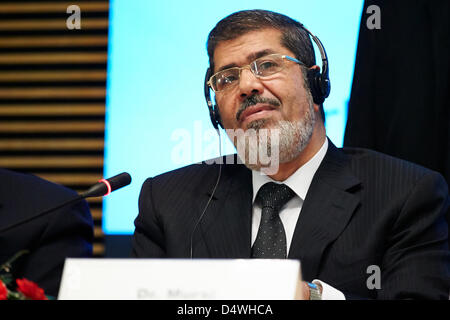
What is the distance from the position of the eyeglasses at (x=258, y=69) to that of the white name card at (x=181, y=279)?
1116 mm

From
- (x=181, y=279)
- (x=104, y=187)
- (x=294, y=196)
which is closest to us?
(x=181, y=279)

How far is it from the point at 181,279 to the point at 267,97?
1098 mm

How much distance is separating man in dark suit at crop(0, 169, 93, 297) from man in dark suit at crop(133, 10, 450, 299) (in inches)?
8.3

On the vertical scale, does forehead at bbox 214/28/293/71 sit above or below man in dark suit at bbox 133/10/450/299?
above

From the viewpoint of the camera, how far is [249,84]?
6.93ft

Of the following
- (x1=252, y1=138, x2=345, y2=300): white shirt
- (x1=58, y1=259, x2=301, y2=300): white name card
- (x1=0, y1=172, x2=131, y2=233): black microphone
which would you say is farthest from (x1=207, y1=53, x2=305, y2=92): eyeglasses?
(x1=58, y1=259, x2=301, y2=300): white name card

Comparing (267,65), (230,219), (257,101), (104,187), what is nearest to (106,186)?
(104,187)

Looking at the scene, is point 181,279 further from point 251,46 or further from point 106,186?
point 251,46

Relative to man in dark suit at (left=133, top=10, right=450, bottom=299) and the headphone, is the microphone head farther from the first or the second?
the headphone

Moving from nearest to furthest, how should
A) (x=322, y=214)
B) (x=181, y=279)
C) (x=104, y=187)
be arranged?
(x=181, y=279) → (x=104, y=187) → (x=322, y=214)

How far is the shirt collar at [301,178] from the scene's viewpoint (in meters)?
2.10

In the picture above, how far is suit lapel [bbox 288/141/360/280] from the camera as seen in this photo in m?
1.88

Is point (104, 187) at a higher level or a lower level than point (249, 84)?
lower

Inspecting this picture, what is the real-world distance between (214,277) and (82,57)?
2.97 meters
